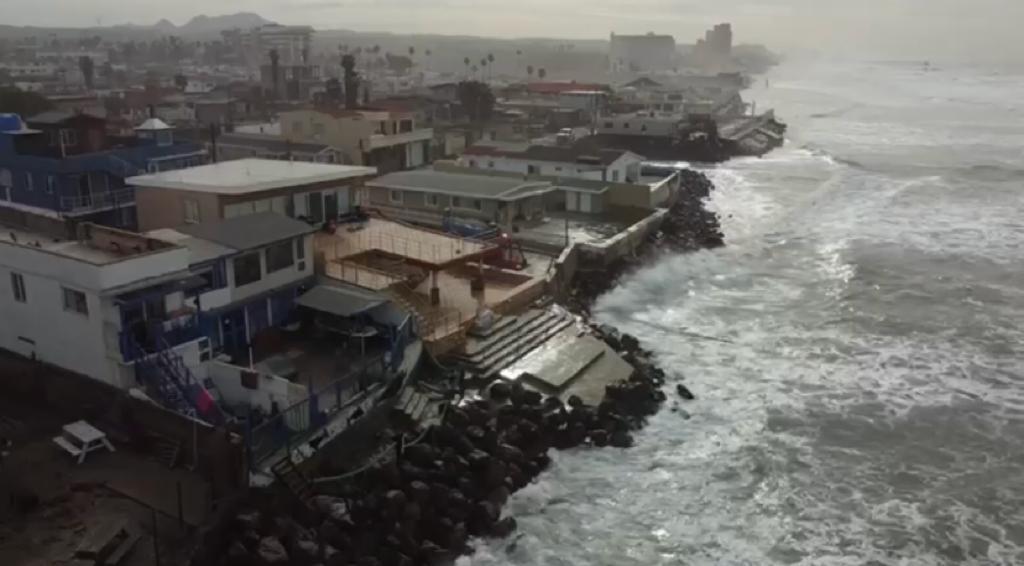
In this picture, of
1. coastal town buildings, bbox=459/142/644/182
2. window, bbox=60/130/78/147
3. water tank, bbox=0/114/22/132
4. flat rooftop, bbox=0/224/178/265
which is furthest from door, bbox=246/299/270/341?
coastal town buildings, bbox=459/142/644/182

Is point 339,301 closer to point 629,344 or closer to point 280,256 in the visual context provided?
point 280,256

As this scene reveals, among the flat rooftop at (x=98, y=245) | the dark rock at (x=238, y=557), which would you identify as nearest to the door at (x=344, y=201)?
the flat rooftop at (x=98, y=245)

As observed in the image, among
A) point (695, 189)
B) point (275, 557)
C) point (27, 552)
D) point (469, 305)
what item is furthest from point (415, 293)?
point (695, 189)

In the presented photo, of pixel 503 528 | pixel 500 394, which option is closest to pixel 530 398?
pixel 500 394

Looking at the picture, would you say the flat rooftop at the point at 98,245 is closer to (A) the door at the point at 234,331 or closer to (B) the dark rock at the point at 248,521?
(A) the door at the point at 234,331

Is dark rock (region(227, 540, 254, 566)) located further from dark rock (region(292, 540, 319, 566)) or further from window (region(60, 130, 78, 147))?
window (region(60, 130, 78, 147))

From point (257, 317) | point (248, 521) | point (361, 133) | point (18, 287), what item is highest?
point (361, 133)
